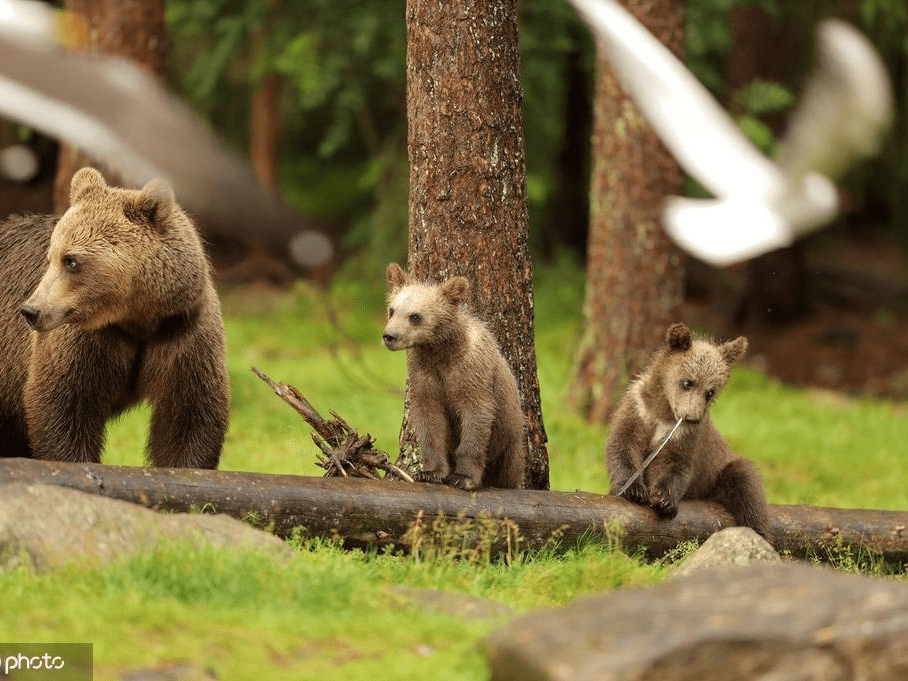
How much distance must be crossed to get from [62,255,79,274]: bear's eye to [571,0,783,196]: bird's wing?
3.30 metres

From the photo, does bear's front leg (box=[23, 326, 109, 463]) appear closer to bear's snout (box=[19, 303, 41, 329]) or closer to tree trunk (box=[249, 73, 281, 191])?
bear's snout (box=[19, 303, 41, 329])

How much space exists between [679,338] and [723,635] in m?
3.02

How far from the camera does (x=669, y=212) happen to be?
11570mm

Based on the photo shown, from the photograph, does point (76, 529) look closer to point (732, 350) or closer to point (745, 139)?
point (732, 350)

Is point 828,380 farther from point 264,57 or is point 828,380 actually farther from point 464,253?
point 464,253

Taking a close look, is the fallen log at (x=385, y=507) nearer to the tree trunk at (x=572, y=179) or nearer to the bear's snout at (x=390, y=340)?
the bear's snout at (x=390, y=340)

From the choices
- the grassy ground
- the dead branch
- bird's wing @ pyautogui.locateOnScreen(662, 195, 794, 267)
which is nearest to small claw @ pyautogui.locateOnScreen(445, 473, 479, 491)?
the dead branch

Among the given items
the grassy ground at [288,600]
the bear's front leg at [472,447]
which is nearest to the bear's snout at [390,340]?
the bear's front leg at [472,447]

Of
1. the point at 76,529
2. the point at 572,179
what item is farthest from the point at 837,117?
the point at 572,179

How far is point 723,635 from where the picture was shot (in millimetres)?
4035

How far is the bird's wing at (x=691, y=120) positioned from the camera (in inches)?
310

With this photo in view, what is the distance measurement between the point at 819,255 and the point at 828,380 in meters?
4.61

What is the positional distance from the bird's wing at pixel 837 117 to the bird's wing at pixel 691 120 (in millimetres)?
533

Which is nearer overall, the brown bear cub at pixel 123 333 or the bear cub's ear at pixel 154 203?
the brown bear cub at pixel 123 333
